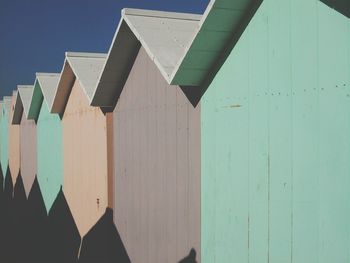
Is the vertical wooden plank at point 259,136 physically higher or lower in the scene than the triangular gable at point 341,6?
lower

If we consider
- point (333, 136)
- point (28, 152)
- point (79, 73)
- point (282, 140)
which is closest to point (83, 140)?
point (79, 73)

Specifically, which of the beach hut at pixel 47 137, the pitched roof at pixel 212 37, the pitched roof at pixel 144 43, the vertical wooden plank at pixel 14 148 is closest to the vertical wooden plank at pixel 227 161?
the pitched roof at pixel 212 37

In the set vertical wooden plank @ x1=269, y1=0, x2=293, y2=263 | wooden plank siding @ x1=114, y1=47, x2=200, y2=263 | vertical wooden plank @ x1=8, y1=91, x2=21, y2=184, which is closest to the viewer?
vertical wooden plank @ x1=269, y1=0, x2=293, y2=263

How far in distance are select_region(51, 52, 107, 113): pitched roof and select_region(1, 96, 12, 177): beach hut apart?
794 centimetres

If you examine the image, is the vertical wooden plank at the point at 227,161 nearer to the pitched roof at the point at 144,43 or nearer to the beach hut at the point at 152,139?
the beach hut at the point at 152,139

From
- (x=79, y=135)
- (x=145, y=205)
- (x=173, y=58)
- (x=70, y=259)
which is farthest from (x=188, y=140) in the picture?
(x=70, y=259)

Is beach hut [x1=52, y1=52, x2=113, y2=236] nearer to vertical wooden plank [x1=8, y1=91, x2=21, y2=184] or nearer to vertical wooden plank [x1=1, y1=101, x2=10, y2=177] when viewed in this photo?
vertical wooden plank [x1=8, y1=91, x2=21, y2=184]

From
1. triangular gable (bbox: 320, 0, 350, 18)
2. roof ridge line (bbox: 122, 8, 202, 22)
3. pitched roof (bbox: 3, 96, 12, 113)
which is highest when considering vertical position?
roof ridge line (bbox: 122, 8, 202, 22)

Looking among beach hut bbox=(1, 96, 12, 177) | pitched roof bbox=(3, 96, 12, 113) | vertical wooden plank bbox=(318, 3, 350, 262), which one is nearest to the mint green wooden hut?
vertical wooden plank bbox=(318, 3, 350, 262)

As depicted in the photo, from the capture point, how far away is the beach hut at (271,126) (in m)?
2.94

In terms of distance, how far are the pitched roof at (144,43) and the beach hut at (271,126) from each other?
0.38ft

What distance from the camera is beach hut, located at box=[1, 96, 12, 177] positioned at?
17.2 m

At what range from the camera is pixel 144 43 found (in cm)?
508

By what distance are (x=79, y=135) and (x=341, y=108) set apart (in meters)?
6.68
